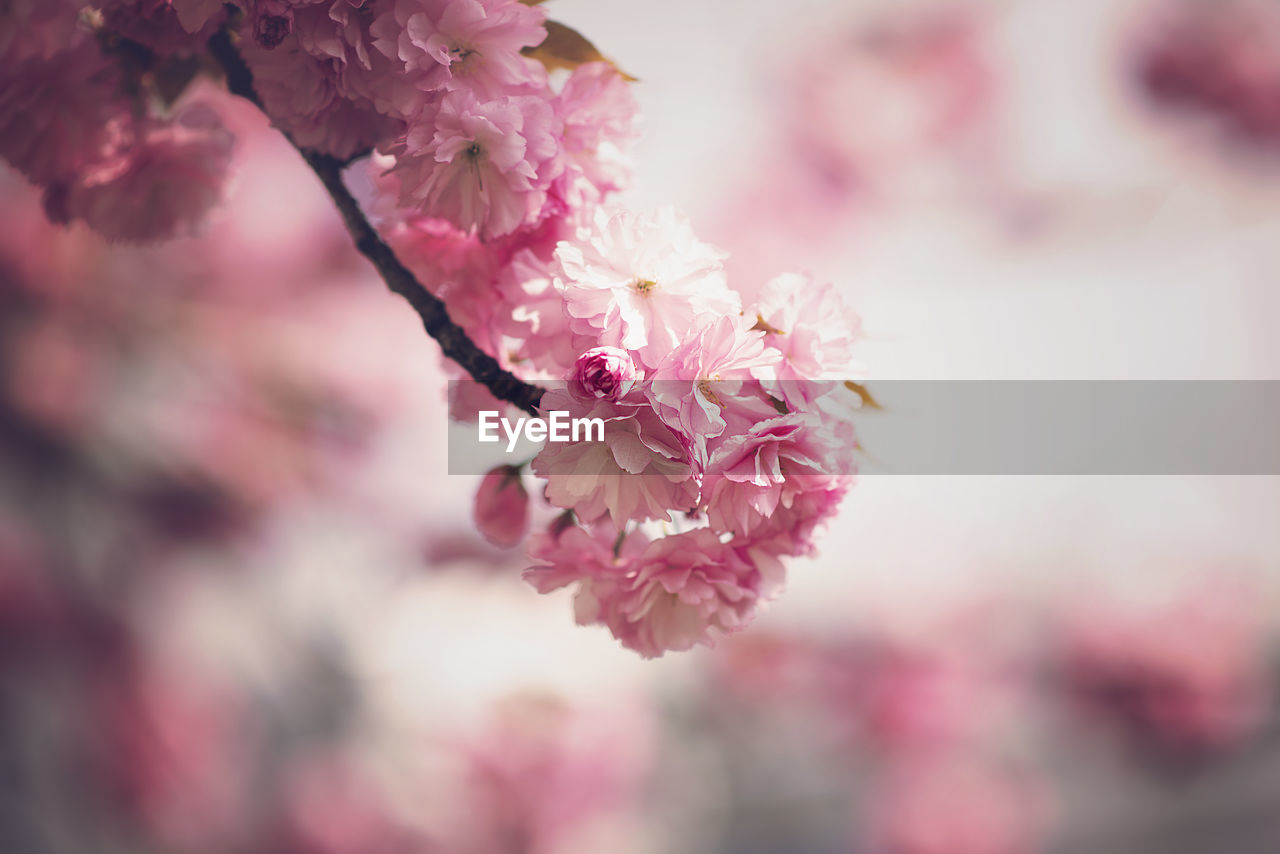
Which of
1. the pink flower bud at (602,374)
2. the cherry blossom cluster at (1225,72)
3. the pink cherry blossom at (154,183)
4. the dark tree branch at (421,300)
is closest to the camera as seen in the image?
the pink flower bud at (602,374)

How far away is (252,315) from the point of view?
1926 millimetres

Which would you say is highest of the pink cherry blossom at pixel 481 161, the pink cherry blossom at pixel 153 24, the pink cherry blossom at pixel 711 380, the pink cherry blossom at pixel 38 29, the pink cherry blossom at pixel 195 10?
the pink cherry blossom at pixel 38 29

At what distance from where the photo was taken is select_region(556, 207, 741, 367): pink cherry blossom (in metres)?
0.34

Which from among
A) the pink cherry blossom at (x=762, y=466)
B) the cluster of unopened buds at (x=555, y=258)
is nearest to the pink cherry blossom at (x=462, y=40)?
the cluster of unopened buds at (x=555, y=258)

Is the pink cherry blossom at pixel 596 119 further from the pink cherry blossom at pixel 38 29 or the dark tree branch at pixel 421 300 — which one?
the pink cherry blossom at pixel 38 29

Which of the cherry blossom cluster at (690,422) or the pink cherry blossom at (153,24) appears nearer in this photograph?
the cherry blossom cluster at (690,422)

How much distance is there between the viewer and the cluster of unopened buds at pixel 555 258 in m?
0.33

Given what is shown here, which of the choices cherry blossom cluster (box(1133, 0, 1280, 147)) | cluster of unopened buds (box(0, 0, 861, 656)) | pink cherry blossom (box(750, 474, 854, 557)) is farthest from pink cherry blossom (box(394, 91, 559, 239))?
cherry blossom cluster (box(1133, 0, 1280, 147))

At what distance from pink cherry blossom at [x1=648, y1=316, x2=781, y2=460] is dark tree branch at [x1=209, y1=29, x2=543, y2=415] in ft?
0.41

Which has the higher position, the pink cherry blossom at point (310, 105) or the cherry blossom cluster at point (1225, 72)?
the cherry blossom cluster at point (1225, 72)

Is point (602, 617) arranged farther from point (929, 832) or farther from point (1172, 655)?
point (1172, 655)

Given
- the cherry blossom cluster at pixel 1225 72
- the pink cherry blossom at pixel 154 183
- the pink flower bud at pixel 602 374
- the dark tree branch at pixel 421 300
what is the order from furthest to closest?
1. the cherry blossom cluster at pixel 1225 72
2. the pink cherry blossom at pixel 154 183
3. the dark tree branch at pixel 421 300
4. the pink flower bud at pixel 602 374

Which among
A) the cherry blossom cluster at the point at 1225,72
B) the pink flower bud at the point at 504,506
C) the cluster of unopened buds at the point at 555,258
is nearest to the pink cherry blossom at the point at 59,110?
the cluster of unopened buds at the point at 555,258

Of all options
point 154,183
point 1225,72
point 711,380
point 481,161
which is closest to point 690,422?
point 711,380
